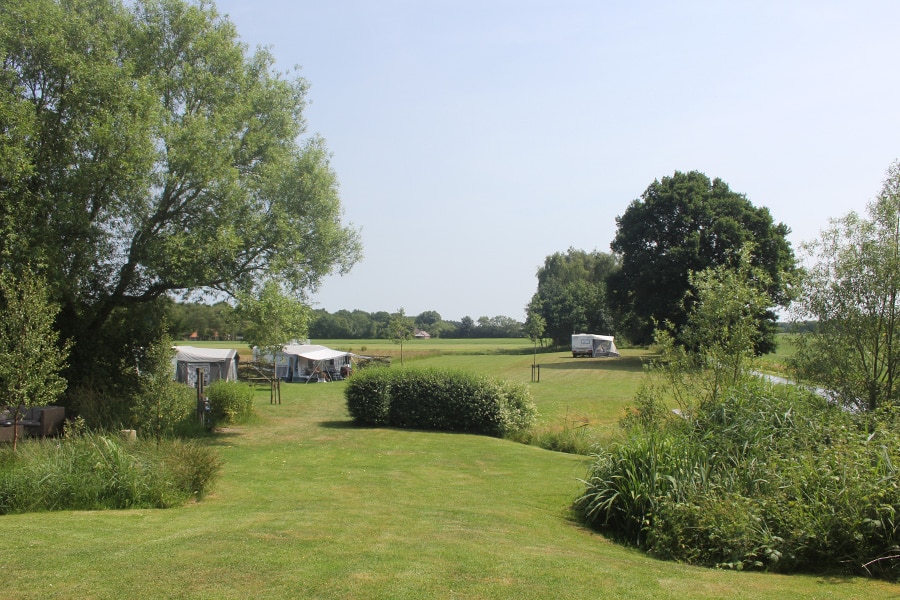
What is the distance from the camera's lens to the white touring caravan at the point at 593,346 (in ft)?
193

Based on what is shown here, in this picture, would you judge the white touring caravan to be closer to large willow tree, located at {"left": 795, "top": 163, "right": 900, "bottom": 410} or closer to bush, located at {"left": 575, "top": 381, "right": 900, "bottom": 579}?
large willow tree, located at {"left": 795, "top": 163, "right": 900, "bottom": 410}

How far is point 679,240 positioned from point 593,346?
16.1m

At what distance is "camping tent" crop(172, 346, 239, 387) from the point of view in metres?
33.6

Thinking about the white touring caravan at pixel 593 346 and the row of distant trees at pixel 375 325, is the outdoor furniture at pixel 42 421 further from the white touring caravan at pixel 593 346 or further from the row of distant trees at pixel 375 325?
the white touring caravan at pixel 593 346

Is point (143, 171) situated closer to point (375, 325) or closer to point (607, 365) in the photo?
point (607, 365)

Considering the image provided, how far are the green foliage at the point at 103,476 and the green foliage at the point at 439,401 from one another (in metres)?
10.4

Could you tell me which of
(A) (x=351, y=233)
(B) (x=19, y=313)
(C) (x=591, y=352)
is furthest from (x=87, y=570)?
(C) (x=591, y=352)

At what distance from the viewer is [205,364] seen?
3381cm

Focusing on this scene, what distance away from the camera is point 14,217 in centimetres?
1489

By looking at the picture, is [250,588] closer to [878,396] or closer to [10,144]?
[878,396]

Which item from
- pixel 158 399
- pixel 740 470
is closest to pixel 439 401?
pixel 158 399

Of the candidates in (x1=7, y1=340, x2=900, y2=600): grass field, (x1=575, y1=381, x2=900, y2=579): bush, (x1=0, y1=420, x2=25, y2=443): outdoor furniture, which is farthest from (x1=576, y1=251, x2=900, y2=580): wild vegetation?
(x1=0, y1=420, x2=25, y2=443): outdoor furniture

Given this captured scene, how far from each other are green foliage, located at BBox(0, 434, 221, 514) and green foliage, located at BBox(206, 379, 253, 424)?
33.1ft

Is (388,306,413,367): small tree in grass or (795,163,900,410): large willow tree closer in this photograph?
(795,163,900,410): large willow tree
